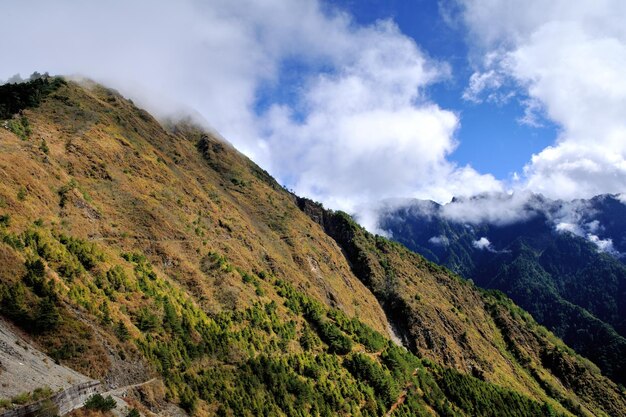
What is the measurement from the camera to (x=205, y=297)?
48719 mm

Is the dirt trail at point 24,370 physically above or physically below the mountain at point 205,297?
below

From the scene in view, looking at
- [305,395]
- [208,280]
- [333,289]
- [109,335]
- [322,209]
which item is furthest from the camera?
[322,209]

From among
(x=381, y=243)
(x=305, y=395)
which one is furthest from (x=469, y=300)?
(x=305, y=395)

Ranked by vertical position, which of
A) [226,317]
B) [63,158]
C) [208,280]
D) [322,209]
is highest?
[322,209]

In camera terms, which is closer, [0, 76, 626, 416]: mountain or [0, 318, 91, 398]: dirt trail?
[0, 318, 91, 398]: dirt trail

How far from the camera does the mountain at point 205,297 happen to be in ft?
107

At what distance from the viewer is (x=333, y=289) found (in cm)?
8088

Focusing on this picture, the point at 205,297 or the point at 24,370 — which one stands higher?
the point at 205,297

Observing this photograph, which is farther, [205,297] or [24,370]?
[205,297]

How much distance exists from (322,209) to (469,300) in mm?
49716

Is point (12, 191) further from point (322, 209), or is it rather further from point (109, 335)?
point (322, 209)

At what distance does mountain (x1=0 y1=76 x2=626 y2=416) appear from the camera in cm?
3262

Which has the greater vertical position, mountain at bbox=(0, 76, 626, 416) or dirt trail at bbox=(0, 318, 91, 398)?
mountain at bbox=(0, 76, 626, 416)

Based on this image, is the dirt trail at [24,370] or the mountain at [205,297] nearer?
the dirt trail at [24,370]
